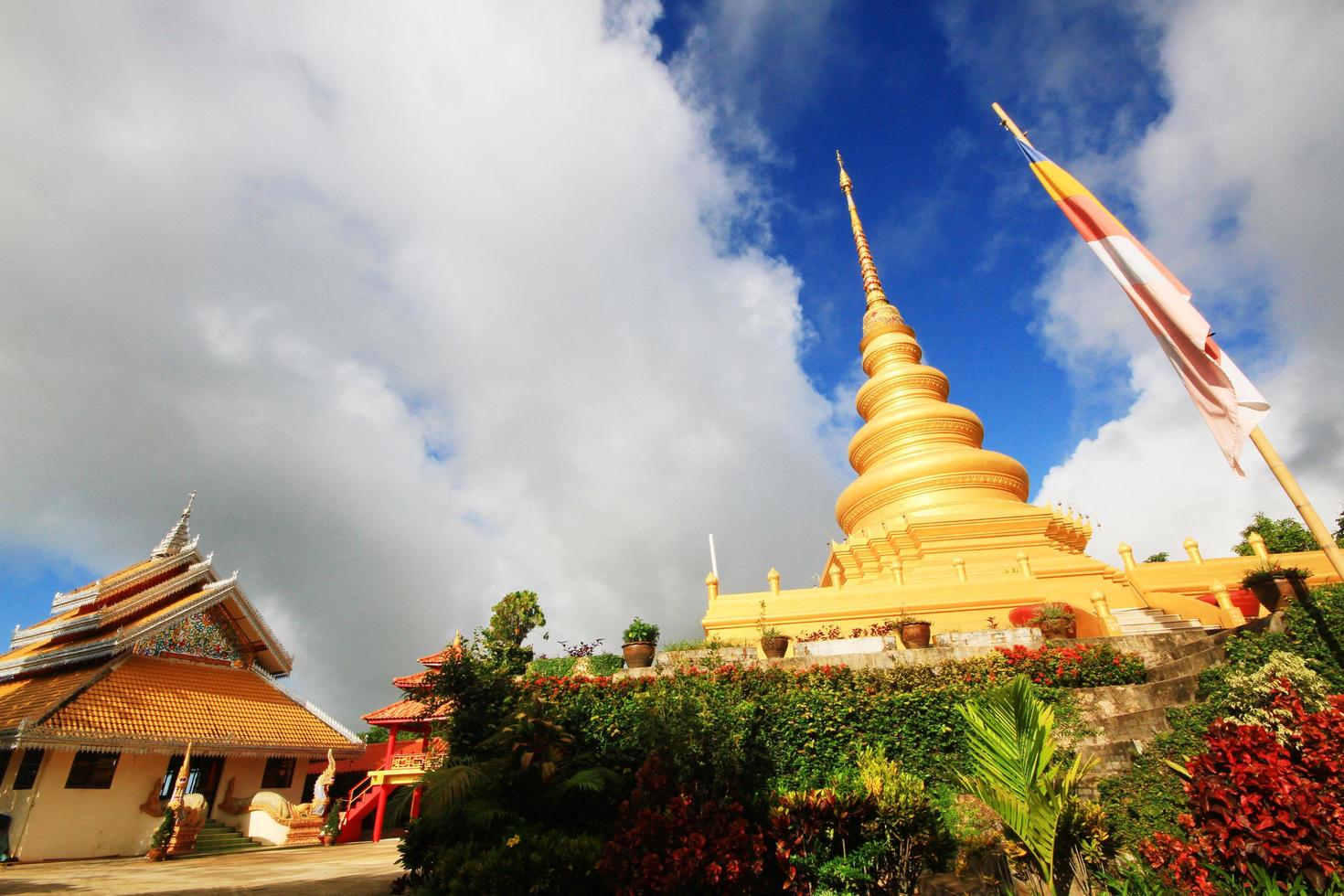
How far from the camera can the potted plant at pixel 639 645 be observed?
12.8m

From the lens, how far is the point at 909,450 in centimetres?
2445

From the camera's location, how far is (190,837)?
14.8 m

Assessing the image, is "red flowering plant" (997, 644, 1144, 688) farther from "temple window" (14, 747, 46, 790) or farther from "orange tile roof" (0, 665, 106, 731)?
"temple window" (14, 747, 46, 790)

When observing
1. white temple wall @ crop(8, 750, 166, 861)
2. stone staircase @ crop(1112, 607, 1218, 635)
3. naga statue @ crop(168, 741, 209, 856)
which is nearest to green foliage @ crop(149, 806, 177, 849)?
naga statue @ crop(168, 741, 209, 856)

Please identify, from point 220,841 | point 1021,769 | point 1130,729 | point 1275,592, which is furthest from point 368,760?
point 1275,592

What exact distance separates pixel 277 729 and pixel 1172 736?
20.7 metres

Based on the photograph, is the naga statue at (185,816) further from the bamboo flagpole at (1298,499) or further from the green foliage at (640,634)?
the bamboo flagpole at (1298,499)

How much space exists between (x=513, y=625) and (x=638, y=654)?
4.03m

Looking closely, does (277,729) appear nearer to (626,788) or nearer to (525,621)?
(525,621)

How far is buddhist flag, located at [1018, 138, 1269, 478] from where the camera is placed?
263 inches

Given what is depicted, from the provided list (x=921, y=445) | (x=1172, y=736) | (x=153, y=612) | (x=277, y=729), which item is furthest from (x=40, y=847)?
(x=921, y=445)

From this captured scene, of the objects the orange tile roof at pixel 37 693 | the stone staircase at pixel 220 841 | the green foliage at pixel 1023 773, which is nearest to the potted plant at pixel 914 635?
the green foliage at pixel 1023 773

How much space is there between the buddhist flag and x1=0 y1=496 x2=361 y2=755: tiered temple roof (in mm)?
20623

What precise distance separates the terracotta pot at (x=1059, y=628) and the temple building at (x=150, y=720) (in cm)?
1889
